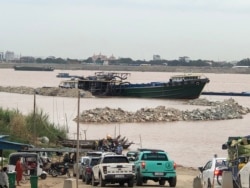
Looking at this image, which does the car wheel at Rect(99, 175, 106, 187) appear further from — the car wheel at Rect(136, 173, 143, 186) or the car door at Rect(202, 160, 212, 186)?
the car door at Rect(202, 160, 212, 186)

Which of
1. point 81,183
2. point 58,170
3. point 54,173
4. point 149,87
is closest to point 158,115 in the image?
point 149,87

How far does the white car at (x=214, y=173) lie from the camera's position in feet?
60.7

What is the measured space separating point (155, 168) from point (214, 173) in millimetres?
5249

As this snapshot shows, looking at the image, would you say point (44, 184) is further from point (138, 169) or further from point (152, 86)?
point (152, 86)

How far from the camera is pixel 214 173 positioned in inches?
739

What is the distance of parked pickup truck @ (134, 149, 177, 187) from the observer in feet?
78.2

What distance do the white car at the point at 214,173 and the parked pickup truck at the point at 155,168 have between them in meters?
3.66

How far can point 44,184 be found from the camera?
25344 mm

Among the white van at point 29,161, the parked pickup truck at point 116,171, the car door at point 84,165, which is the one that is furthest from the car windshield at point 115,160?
the white van at point 29,161

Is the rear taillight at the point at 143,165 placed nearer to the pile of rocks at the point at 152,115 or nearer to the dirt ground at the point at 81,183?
the dirt ground at the point at 81,183

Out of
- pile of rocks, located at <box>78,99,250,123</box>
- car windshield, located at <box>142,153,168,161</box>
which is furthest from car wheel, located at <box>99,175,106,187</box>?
pile of rocks, located at <box>78,99,250,123</box>

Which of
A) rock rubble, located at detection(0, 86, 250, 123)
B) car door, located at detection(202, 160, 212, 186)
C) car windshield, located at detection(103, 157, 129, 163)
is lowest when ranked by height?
rock rubble, located at detection(0, 86, 250, 123)

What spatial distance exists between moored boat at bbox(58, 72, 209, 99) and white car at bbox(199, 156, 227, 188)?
8799cm

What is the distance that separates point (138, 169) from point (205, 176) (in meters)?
4.70
